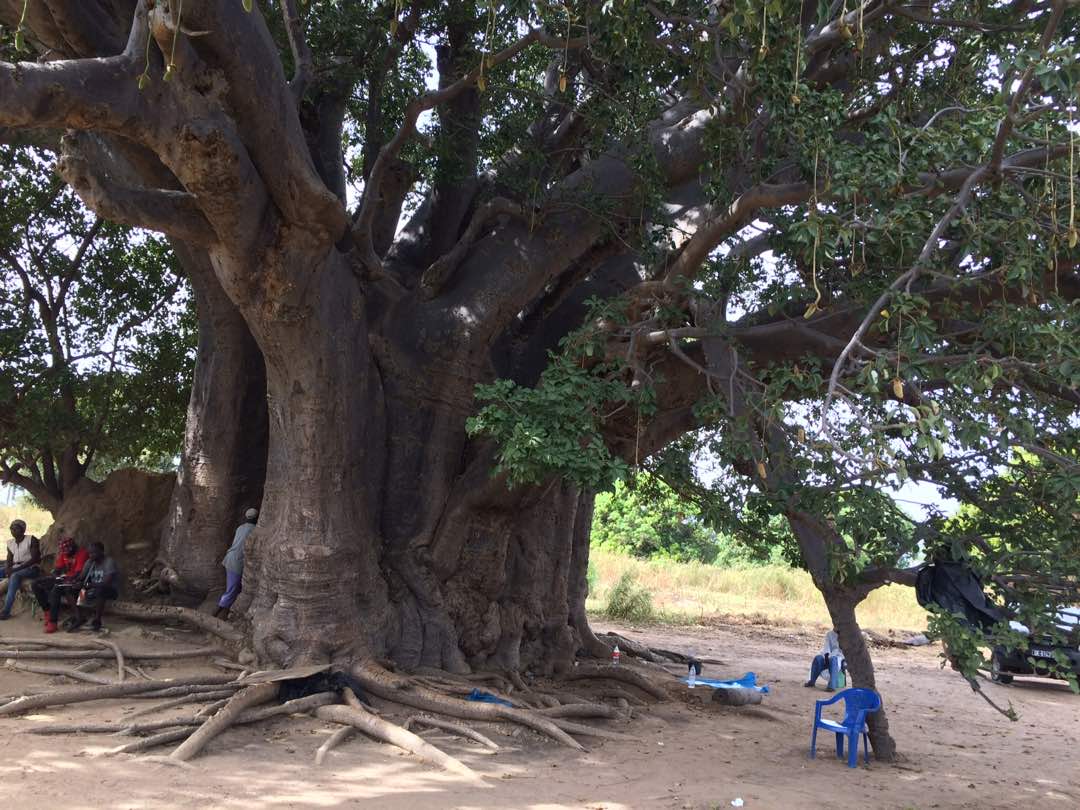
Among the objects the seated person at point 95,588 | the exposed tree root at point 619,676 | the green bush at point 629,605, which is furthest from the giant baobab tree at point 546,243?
the green bush at point 629,605

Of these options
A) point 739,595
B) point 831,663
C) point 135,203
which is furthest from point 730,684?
point 739,595

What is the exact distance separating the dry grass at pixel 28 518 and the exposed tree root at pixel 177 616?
49.4 feet

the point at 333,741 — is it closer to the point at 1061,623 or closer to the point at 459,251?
the point at 459,251

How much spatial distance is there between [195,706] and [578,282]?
5.43 meters

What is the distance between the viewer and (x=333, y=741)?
6.55m

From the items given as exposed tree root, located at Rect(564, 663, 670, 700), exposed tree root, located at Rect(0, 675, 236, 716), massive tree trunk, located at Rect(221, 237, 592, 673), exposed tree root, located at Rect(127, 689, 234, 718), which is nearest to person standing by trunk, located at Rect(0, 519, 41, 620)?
massive tree trunk, located at Rect(221, 237, 592, 673)

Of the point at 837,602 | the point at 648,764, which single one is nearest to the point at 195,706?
the point at 648,764

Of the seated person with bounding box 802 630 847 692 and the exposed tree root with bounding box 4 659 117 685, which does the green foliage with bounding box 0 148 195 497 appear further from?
the seated person with bounding box 802 630 847 692

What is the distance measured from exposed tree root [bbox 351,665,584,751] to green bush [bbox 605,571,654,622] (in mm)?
10875

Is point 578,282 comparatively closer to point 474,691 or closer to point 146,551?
point 474,691

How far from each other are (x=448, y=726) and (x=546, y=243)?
4319 mm

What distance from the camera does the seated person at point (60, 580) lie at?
9328mm

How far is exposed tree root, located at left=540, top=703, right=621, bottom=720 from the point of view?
7.99m

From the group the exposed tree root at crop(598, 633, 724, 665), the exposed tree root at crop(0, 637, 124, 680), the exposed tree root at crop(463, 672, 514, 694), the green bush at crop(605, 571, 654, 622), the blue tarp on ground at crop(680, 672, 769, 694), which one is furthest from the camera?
the green bush at crop(605, 571, 654, 622)
